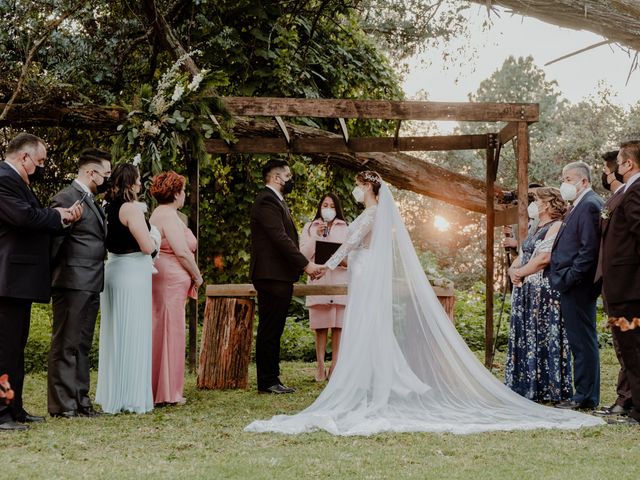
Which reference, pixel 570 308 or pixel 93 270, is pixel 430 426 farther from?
pixel 93 270

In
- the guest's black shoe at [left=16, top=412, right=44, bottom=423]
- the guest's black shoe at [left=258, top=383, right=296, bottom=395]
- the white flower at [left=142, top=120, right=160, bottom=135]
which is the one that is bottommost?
the guest's black shoe at [left=16, top=412, right=44, bottom=423]

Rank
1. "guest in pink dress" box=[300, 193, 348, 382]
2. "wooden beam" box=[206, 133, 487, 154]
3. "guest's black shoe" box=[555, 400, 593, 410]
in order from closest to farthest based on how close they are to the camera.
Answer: "guest's black shoe" box=[555, 400, 593, 410] < "guest in pink dress" box=[300, 193, 348, 382] < "wooden beam" box=[206, 133, 487, 154]

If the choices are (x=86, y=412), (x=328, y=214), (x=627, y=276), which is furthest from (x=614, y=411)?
(x=86, y=412)

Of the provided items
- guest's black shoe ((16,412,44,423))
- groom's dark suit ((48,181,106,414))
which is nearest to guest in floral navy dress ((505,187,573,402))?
groom's dark suit ((48,181,106,414))

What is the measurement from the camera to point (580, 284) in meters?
6.46

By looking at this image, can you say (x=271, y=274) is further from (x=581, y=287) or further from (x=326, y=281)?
(x=581, y=287)

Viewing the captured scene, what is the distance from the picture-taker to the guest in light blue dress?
637 cm

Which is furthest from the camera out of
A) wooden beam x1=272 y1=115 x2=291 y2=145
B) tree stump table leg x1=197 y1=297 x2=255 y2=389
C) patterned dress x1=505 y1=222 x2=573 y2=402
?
wooden beam x1=272 y1=115 x2=291 y2=145

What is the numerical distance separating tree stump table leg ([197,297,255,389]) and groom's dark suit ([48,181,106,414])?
2.02 metres

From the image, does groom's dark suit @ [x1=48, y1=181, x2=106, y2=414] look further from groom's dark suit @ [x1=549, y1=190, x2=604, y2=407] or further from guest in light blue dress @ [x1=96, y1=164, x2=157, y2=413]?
groom's dark suit @ [x1=549, y1=190, x2=604, y2=407]

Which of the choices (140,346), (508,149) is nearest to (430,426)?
(140,346)

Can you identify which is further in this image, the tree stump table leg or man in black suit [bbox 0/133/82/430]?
the tree stump table leg

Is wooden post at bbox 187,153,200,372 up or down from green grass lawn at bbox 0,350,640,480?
up

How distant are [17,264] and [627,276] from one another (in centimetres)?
421
